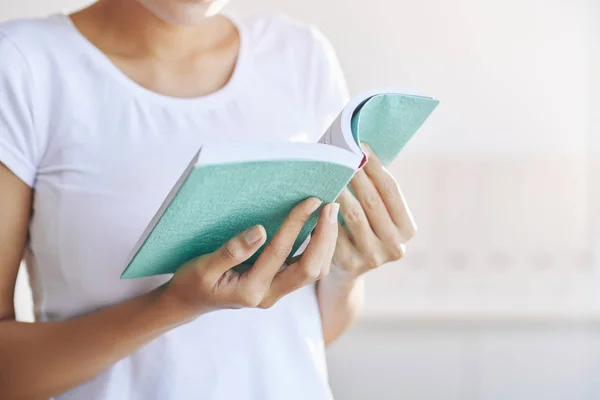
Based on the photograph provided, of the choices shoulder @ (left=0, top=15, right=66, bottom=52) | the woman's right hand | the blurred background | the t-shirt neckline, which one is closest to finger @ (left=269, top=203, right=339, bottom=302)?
the woman's right hand

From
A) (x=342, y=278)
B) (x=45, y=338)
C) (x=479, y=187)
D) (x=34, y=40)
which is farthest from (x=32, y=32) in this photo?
(x=479, y=187)

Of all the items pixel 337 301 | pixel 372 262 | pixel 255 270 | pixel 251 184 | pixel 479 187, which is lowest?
pixel 479 187

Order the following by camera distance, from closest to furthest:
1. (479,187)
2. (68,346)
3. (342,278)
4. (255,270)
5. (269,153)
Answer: (269,153), (255,270), (68,346), (342,278), (479,187)

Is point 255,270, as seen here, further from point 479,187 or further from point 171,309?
point 479,187

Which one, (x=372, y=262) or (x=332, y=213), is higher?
(x=332, y=213)

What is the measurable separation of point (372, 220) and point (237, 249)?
0.21m

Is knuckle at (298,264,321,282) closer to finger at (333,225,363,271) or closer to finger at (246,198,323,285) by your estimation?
finger at (246,198,323,285)

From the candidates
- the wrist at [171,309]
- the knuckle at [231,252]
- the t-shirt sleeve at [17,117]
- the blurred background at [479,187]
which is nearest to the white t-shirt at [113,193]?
the t-shirt sleeve at [17,117]

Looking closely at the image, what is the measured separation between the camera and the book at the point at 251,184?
1.71 feet

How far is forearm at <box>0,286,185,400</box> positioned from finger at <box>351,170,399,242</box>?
23 centimetres

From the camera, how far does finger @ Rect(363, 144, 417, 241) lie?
2.51 ft

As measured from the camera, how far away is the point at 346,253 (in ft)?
2.59

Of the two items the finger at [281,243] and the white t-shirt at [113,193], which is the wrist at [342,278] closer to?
the white t-shirt at [113,193]

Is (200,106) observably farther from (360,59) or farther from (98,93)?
(360,59)
